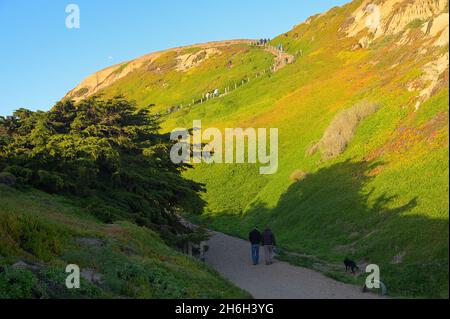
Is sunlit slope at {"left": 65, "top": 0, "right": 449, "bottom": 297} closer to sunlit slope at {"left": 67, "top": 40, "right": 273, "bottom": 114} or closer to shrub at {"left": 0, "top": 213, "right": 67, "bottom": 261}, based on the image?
shrub at {"left": 0, "top": 213, "right": 67, "bottom": 261}

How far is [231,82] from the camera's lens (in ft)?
410

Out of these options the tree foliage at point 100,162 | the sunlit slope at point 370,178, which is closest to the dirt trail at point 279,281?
the sunlit slope at point 370,178

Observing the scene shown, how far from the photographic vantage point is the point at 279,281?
653 inches

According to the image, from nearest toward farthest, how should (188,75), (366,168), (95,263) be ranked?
(95,263) → (366,168) → (188,75)

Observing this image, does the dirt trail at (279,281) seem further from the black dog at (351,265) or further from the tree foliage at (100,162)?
the tree foliage at (100,162)

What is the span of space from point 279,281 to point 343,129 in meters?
22.2

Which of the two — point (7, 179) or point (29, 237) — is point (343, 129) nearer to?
point (7, 179)

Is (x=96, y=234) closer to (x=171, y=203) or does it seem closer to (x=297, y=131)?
(x=171, y=203)

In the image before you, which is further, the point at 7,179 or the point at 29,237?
the point at 7,179

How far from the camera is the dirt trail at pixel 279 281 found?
13993 millimetres

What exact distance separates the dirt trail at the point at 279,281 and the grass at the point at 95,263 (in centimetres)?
161

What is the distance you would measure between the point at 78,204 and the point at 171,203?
6.21 metres

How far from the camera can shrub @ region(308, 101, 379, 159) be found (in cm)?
3522

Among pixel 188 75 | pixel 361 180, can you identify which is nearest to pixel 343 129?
pixel 361 180
